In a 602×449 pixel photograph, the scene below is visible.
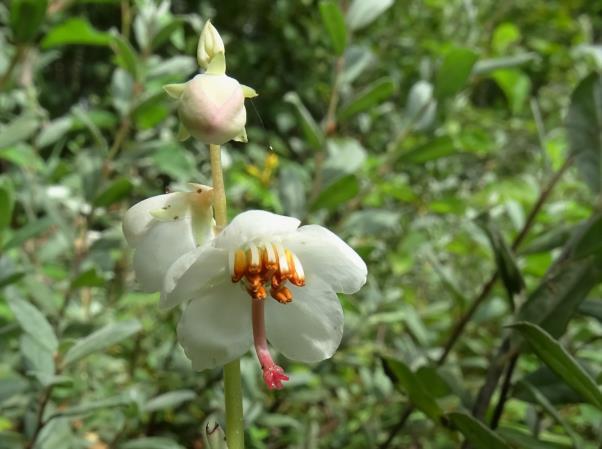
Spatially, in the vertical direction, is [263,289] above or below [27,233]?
above

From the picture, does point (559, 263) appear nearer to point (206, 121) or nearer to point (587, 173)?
point (587, 173)

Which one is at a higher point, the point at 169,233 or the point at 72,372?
the point at 169,233

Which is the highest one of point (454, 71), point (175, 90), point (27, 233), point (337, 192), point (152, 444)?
point (175, 90)

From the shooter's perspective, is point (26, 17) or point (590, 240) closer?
point (590, 240)

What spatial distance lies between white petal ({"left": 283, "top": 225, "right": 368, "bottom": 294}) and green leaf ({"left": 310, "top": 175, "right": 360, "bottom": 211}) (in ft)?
1.14

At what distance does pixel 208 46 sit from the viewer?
48 centimetres

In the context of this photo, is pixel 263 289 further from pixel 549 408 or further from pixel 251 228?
pixel 549 408

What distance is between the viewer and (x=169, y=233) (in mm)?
484

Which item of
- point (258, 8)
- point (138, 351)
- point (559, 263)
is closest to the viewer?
A: point (559, 263)

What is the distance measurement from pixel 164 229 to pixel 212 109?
0.10 meters

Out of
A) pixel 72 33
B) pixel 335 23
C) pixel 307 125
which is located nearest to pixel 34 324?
pixel 307 125

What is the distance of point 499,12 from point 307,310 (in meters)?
1.22

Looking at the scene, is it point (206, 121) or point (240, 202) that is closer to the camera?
point (206, 121)

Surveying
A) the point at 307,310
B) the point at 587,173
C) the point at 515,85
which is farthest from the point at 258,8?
the point at 307,310
